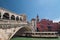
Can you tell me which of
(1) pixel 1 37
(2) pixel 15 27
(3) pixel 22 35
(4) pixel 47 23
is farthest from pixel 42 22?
(1) pixel 1 37

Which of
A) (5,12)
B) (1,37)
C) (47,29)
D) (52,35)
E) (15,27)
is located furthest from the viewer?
(47,29)

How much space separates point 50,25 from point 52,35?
16.9 meters

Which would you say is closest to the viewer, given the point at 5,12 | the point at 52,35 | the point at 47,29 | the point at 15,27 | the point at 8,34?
the point at 8,34

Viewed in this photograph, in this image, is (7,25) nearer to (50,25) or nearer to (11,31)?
(11,31)

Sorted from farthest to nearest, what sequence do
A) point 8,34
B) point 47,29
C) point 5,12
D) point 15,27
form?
point 47,29 → point 5,12 → point 15,27 → point 8,34

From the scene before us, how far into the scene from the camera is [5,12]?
1189 inches

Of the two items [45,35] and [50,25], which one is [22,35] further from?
[50,25]

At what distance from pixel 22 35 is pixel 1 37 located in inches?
550

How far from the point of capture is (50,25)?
45031 mm

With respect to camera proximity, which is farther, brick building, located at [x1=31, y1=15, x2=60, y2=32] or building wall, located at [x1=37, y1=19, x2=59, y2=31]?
building wall, located at [x1=37, y1=19, x2=59, y2=31]

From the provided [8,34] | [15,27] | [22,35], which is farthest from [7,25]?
[22,35]

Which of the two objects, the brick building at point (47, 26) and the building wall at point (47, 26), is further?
the building wall at point (47, 26)

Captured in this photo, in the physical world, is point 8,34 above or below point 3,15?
below

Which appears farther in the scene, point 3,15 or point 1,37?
point 3,15
